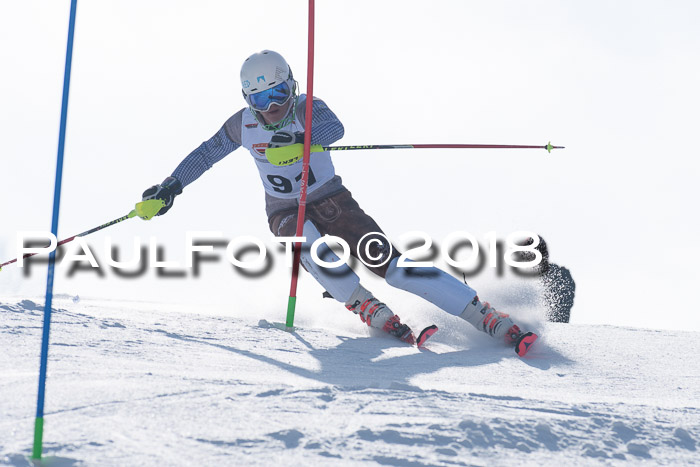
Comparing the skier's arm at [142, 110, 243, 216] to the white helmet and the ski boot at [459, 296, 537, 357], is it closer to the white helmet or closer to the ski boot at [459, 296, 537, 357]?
the white helmet

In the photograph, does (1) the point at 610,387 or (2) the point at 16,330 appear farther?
(2) the point at 16,330

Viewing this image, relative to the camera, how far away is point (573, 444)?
2.15 meters

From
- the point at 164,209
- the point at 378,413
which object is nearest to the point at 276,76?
the point at 164,209

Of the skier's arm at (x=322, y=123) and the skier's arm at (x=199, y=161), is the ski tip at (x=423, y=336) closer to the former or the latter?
the skier's arm at (x=322, y=123)

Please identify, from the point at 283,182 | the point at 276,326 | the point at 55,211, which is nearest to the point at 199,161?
the point at 283,182

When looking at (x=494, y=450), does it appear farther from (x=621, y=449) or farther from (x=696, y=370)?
(x=696, y=370)

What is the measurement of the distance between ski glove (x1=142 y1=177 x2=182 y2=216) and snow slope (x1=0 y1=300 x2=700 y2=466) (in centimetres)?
105

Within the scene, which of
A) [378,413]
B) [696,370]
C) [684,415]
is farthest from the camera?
[696,370]

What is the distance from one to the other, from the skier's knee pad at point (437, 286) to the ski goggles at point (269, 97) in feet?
4.03

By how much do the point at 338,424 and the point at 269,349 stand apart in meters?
1.59

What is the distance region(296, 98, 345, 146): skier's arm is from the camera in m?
4.58

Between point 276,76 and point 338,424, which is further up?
point 276,76

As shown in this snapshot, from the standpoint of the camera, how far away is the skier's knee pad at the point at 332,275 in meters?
4.54

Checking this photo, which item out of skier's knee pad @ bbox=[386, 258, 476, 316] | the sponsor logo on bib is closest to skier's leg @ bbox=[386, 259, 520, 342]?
skier's knee pad @ bbox=[386, 258, 476, 316]
